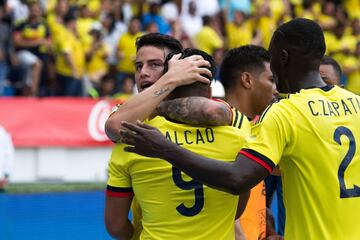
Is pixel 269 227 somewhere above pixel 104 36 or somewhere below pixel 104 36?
below

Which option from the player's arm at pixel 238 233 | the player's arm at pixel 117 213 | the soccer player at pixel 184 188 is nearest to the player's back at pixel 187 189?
the soccer player at pixel 184 188

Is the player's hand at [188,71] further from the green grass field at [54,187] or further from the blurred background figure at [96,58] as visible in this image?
the blurred background figure at [96,58]

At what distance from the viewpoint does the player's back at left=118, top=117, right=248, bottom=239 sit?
4719 mm

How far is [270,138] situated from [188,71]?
630mm

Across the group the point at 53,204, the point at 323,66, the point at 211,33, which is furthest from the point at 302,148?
the point at 211,33

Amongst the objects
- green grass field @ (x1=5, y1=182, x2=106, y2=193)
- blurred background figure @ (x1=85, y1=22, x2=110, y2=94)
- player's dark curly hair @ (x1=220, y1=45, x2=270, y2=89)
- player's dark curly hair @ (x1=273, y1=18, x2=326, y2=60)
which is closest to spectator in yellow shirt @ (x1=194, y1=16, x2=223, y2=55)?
blurred background figure @ (x1=85, y1=22, x2=110, y2=94)

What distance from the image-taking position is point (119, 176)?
4.88 m

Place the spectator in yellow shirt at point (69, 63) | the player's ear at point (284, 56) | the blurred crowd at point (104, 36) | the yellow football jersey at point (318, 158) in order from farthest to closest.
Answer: the spectator in yellow shirt at point (69, 63) < the blurred crowd at point (104, 36) < the player's ear at point (284, 56) < the yellow football jersey at point (318, 158)

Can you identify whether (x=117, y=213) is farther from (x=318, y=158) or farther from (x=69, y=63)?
(x=69, y=63)

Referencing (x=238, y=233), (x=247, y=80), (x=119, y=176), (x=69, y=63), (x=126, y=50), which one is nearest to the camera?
(x=119, y=176)

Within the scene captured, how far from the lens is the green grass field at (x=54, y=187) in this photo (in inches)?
550

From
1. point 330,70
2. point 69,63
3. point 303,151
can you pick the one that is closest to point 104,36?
point 69,63

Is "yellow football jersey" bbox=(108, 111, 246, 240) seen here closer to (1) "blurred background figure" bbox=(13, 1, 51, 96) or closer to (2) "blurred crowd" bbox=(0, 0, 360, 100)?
(2) "blurred crowd" bbox=(0, 0, 360, 100)

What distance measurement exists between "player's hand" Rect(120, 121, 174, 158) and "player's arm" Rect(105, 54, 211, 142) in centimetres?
48
